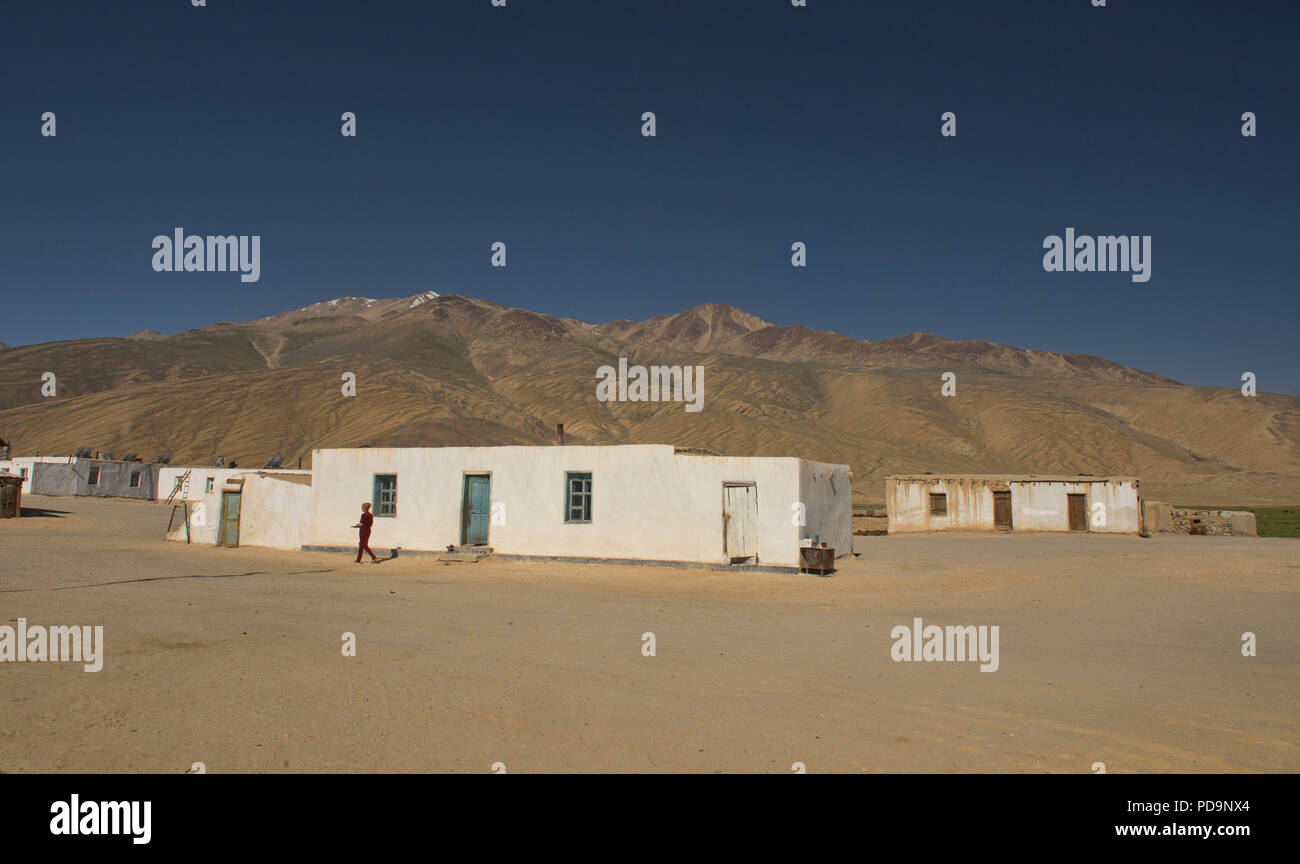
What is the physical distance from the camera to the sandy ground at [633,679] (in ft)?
19.3

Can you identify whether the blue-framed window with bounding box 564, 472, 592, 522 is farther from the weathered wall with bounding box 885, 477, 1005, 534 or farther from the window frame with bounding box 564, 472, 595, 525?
the weathered wall with bounding box 885, 477, 1005, 534

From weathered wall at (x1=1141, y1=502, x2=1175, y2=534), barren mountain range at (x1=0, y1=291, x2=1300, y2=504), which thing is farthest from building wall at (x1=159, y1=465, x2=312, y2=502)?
weathered wall at (x1=1141, y1=502, x2=1175, y2=534)

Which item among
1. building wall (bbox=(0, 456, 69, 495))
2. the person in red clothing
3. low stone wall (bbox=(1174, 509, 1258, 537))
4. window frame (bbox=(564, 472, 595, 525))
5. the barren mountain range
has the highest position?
the barren mountain range

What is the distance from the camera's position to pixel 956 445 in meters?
90.4

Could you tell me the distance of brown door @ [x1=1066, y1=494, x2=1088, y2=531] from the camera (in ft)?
117

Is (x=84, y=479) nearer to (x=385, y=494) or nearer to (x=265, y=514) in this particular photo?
(x=265, y=514)

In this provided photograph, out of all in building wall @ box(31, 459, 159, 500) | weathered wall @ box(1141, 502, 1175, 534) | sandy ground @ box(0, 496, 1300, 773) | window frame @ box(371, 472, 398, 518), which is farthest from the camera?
building wall @ box(31, 459, 159, 500)

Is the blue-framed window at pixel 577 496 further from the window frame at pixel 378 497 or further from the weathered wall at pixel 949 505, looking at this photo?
the weathered wall at pixel 949 505

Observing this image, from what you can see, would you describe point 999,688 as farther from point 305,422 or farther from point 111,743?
point 305,422

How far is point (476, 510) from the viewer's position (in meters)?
23.4

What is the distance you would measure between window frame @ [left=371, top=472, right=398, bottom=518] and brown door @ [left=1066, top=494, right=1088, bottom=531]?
28.6 metres

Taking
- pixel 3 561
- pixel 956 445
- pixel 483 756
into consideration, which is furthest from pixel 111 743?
pixel 956 445

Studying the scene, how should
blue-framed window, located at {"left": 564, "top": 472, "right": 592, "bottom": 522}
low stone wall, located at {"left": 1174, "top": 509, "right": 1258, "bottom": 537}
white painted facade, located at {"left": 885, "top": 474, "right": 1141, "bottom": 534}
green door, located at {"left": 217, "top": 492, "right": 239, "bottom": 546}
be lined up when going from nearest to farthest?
blue-framed window, located at {"left": 564, "top": 472, "right": 592, "bottom": 522}, green door, located at {"left": 217, "top": 492, "right": 239, "bottom": 546}, low stone wall, located at {"left": 1174, "top": 509, "right": 1258, "bottom": 537}, white painted facade, located at {"left": 885, "top": 474, "right": 1141, "bottom": 534}

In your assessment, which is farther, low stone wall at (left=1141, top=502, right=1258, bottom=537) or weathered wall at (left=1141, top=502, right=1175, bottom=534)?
weathered wall at (left=1141, top=502, right=1175, bottom=534)
